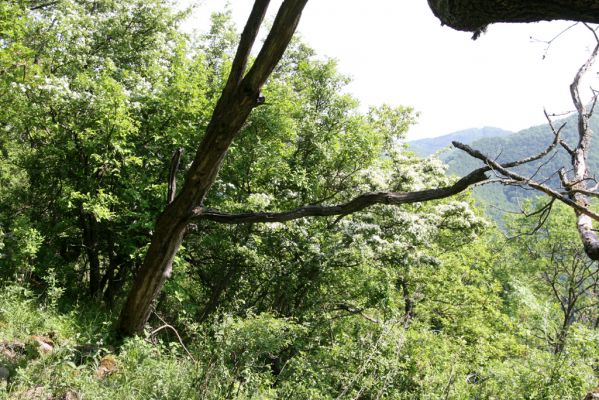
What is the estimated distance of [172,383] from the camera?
176 inches

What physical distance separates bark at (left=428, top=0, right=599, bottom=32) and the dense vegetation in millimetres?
3865

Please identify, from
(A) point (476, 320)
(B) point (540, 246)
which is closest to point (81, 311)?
(A) point (476, 320)

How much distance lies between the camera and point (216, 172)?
5.59 m

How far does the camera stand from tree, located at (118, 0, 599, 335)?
4.68 meters

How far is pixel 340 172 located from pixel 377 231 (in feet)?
10.3

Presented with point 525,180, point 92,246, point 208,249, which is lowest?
point 92,246

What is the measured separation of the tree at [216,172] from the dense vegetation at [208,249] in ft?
1.81

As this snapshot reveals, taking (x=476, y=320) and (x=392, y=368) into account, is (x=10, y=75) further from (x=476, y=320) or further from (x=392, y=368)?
(x=476, y=320)

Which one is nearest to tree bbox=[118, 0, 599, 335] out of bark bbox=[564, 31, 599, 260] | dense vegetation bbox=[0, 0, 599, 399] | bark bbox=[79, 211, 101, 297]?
bark bbox=[564, 31, 599, 260]

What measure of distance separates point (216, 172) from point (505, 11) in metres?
4.24

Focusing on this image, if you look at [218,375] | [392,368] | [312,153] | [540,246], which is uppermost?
[540,246]

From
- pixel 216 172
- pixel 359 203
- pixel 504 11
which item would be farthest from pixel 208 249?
pixel 504 11

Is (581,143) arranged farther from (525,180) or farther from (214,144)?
(214,144)

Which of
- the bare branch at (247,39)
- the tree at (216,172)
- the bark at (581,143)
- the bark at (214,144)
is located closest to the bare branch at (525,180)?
the tree at (216,172)
